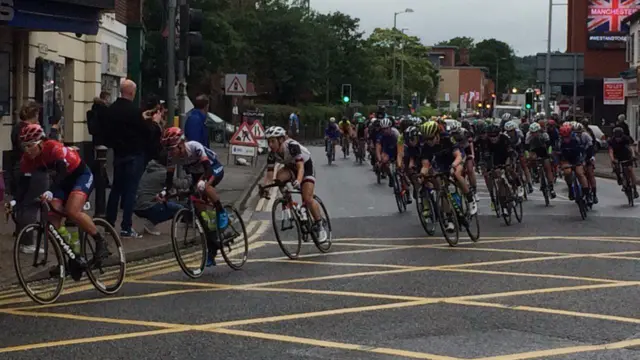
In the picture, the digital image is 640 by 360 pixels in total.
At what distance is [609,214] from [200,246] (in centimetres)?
1005

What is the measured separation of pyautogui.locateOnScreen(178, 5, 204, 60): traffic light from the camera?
16.3 m

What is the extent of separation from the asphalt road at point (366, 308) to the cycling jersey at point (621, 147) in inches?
286

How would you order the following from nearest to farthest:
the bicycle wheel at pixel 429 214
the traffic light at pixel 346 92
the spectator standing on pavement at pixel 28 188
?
the spectator standing on pavement at pixel 28 188, the bicycle wheel at pixel 429 214, the traffic light at pixel 346 92

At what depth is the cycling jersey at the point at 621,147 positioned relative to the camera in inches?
→ 858

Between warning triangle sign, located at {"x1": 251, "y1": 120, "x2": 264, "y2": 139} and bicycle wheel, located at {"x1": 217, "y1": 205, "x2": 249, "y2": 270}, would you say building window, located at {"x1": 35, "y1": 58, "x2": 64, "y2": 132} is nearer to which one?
warning triangle sign, located at {"x1": 251, "y1": 120, "x2": 264, "y2": 139}

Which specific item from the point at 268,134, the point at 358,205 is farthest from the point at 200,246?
the point at 358,205

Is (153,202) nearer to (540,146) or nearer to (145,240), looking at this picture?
(145,240)

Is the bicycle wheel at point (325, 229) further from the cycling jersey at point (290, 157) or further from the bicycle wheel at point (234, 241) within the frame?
the bicycle wheel at point (234, 241)

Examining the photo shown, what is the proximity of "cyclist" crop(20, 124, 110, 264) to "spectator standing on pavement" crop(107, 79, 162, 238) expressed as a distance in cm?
367

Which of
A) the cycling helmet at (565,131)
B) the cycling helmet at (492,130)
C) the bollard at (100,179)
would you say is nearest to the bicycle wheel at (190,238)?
the bollard at (100,179)

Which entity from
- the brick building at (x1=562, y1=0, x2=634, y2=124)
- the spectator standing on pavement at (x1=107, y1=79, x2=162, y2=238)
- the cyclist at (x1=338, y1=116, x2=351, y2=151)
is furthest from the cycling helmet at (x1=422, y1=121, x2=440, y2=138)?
the brick building at (x1=562, y1=0, x2=634, y2=124)

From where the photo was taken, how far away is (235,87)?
30.1 meters

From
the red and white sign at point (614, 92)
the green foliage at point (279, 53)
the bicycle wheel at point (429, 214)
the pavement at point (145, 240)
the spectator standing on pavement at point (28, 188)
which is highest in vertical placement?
the green foliage at point (279, 53)

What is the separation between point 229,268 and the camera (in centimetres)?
1188
